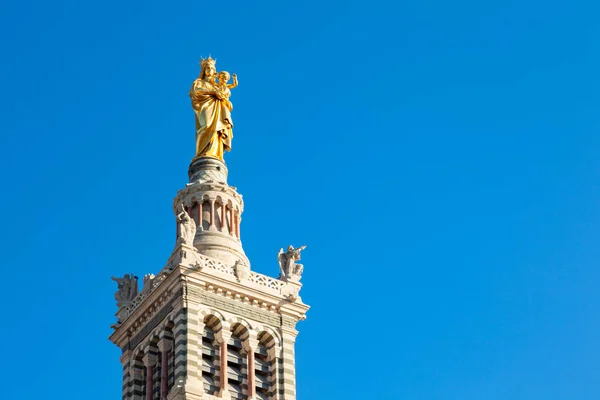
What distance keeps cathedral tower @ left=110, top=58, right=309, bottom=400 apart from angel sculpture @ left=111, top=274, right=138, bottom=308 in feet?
0.16

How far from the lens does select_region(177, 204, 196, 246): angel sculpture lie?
76.9m

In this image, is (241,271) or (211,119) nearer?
(241,271)

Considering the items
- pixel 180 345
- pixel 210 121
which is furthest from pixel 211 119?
pixel 180 345

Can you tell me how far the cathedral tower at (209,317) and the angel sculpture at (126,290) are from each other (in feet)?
0.16

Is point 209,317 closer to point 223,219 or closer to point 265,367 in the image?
point 265,367

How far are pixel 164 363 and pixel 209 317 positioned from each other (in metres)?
3.00

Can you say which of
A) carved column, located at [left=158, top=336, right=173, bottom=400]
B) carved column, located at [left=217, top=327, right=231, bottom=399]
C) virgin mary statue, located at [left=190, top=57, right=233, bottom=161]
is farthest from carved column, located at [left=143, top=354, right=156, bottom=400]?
virgin mary statue, located at [left=190, top=57, right=233, bottom=161]

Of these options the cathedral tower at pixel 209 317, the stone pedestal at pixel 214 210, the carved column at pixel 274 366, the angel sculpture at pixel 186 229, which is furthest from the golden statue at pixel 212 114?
the carved column at pixel 274 366

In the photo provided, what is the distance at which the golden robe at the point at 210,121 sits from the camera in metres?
83.9

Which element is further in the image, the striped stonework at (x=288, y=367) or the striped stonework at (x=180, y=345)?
the striped stonework at (x=288, y=367)

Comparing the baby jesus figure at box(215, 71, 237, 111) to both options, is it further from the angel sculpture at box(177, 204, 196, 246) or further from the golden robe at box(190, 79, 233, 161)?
the angel sculpture at box(177, 204, 196, 246)

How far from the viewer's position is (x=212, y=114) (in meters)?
84.4

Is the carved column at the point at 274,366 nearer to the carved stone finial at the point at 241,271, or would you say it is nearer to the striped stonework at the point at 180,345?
the carved stone finial at the point at 241,271

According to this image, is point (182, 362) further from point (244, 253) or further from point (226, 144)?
point (226, 144)
